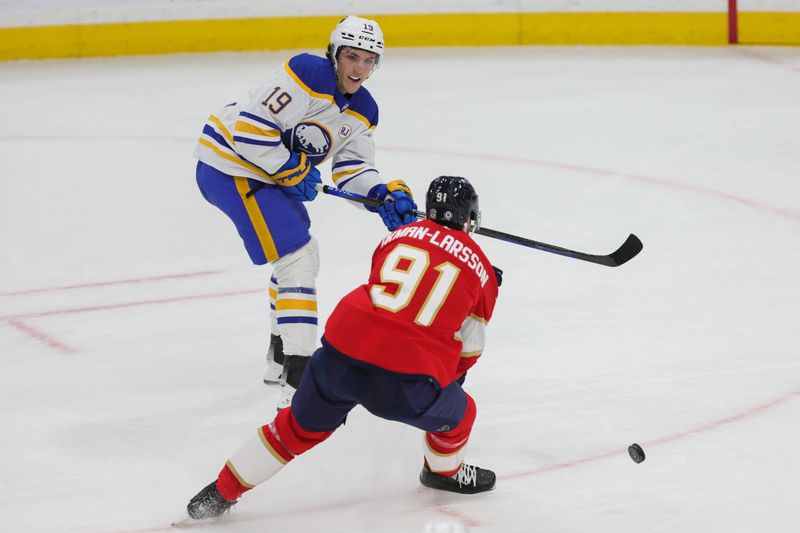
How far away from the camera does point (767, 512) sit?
2.73 metres

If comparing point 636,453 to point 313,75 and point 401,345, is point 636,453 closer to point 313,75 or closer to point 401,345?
point 401,345

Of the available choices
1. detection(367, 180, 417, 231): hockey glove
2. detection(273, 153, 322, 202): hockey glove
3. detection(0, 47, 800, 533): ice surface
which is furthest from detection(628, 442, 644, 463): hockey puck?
detection(273, 153, 322, 202): hockey glove

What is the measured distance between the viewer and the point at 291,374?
11.0ft

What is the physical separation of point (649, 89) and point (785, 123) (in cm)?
100

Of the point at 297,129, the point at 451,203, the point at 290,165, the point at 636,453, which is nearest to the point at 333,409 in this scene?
the point at 451,203

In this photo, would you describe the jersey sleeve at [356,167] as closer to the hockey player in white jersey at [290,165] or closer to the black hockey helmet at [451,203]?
the hockey player in white jersey at [290,165]

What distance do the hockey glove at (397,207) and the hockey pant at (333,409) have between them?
0.78 meters

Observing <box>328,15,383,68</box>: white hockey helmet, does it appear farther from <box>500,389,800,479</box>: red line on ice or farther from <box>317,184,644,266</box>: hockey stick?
<box>500,389,800,479</box>: red line on ice

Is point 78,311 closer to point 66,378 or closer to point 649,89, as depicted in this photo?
point 66,378

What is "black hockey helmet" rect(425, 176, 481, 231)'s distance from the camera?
2.67 meters

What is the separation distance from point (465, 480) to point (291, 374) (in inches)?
27.0

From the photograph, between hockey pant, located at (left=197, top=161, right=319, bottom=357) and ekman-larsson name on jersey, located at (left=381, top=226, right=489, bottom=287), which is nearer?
ekman-larsson name on jersey, located at (left=381, top=226, right=489, bottom=287)

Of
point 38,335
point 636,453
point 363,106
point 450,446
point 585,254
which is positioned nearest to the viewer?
point 450,446

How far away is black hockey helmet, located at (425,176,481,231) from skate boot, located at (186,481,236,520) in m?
0.74
